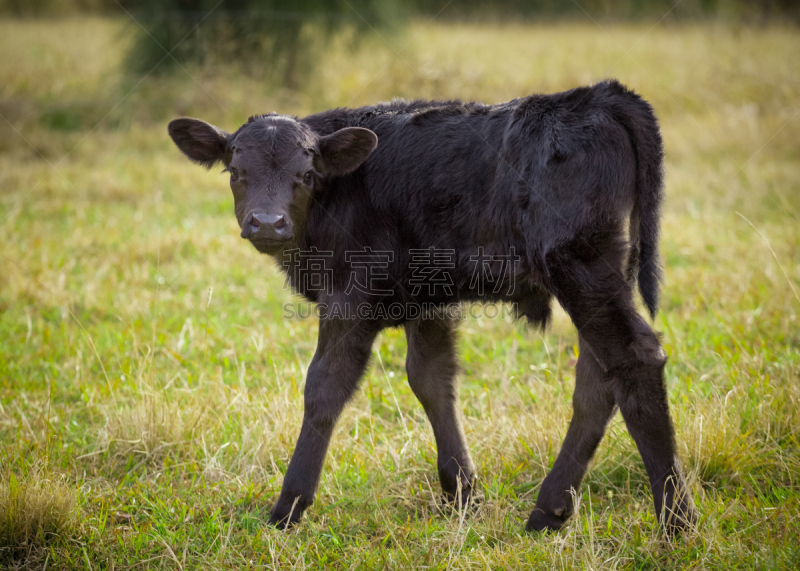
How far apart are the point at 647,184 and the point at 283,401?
2133mm

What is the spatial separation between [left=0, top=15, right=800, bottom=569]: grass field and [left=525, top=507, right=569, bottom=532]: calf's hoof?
0.28ft

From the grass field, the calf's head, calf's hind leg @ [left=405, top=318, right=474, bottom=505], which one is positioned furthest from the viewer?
calf's hind leg @ [left=405, top=318, right=474, bottom=505]

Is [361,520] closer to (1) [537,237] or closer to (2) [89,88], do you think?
(1) [537,237]

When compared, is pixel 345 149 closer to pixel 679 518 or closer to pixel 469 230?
pixel 469 230

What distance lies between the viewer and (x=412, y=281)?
3.14 meters

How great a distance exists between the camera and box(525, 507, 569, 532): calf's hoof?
3.03 metres

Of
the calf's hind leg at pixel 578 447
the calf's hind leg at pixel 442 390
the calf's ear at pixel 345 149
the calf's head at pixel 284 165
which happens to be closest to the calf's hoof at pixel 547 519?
the calf's hind leg at pixel 578 447

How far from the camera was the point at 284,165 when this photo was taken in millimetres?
3113

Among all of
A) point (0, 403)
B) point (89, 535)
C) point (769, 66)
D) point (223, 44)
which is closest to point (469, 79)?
point (223, 44)

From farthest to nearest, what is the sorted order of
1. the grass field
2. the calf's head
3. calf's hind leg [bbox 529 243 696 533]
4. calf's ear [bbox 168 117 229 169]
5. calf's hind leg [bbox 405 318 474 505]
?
calf's ear [bbox 168 117 229 169], calf's hind leg [bbox 405 318 474 505], the calf's head, the grass field, calf's hind leg [bbox 529 243 696 533]

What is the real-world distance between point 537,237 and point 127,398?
8.43 ft

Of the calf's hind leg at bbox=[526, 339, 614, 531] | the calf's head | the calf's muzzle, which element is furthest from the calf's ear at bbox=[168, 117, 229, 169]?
the calf's hind leg at bbox=[526, 339, 614, 531]

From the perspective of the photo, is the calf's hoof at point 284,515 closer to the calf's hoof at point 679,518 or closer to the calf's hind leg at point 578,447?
the calf's hind leg at point 578,447

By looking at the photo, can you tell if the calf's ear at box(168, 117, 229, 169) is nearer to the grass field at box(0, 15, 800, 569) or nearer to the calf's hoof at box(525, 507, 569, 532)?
the grass field at box(0, 15, 800, 569)
